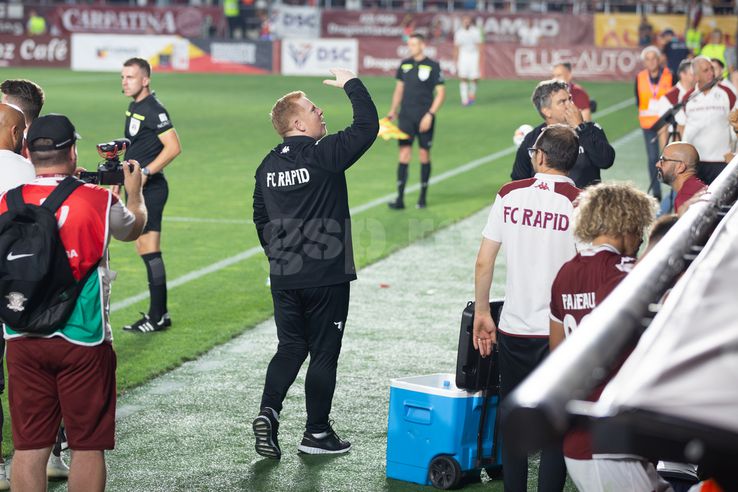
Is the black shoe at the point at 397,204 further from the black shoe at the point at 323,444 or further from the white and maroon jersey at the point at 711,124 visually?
the black shoe at the point at 323,444

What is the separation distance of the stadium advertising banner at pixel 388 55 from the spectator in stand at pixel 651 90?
80.9 feet

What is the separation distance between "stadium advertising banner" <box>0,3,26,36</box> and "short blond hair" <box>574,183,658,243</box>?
44.9 metres

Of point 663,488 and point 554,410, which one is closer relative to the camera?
point 554,410

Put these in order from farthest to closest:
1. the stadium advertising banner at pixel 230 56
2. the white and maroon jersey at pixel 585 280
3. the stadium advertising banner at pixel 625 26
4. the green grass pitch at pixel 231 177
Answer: the stadium advertising banner at pixel 625 26, the stadium advertising banner at pixel 230 56, the green grass pitch at pixel 231 177, the white and maroon jersey at pixel 585 280

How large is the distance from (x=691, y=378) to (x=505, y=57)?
1571 inches

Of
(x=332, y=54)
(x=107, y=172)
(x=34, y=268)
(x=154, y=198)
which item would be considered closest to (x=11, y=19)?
(x=332, y=54)

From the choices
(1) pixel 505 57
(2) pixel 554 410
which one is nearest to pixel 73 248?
(2) pixel 554 410

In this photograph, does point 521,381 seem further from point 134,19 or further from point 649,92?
point 134,19

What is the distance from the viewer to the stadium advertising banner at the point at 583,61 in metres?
39.6

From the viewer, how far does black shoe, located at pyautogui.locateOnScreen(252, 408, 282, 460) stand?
6.13 m

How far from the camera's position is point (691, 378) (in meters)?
1.37

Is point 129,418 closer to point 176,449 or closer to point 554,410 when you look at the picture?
point 176,449

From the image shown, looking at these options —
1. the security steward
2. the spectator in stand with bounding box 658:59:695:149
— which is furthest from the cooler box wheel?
the security steward

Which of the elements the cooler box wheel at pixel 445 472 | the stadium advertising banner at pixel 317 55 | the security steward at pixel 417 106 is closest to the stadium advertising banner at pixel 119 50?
the stadium advertising banner at pixel 317 55
